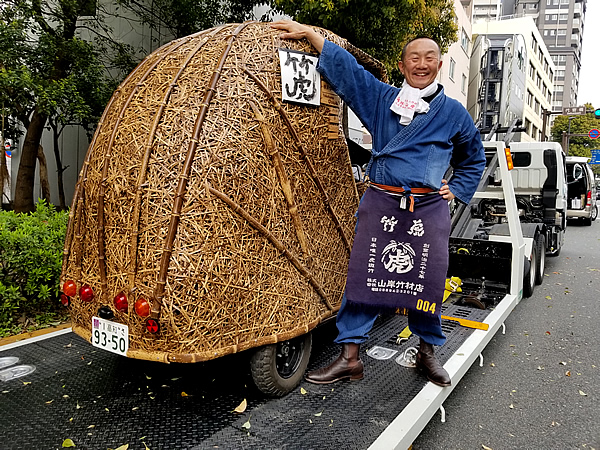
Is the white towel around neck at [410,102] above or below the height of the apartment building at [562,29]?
below

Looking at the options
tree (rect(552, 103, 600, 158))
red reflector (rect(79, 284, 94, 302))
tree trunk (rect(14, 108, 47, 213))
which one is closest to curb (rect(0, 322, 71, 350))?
red reflector (rect(79, 284, 94, 302))

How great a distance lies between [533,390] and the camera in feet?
11.8

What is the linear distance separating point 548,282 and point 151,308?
23.8 ft

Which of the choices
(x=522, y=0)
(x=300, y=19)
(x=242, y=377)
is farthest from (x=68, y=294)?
(x=522, y=0)

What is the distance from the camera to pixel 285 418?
2.60 metres

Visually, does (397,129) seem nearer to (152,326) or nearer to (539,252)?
(152,326)

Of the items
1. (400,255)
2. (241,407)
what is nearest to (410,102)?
(400,255)

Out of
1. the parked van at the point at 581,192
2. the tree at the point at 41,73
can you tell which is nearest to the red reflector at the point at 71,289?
the tree at the point at 41,73

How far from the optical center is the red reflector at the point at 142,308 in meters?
2.34

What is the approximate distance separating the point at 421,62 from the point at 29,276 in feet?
12.6

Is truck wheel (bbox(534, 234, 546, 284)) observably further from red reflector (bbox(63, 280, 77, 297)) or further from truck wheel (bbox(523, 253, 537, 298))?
red reflector (bbox(63, 280, 77, 297))

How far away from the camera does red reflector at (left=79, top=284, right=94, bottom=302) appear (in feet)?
8.66

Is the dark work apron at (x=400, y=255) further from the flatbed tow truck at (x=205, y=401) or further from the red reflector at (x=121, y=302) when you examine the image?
the red reflector at (x=121, y=302)

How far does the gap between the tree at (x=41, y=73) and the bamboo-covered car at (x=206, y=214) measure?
3944 millimetres
